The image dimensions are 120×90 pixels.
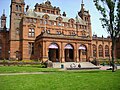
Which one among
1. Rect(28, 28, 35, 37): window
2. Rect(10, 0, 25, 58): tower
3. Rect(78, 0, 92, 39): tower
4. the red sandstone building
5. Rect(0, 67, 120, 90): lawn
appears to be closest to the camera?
Rect(0, 67, 120, 90): lawn

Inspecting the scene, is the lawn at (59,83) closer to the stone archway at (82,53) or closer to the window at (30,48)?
the stone archway at (82,53)

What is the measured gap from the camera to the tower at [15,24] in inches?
2182

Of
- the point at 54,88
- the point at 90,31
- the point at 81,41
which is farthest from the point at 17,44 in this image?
the point at 54,88

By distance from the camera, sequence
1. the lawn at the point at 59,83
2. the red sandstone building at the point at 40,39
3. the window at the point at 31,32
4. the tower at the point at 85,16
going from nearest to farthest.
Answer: the lawn at the point at 59,83 → the red sandstone building at the point at 40,39 → the window at the point at 31,32 → the tower at the point at 85,16

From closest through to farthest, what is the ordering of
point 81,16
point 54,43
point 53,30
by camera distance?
point 54,43 < point 53,30 < point 81,16

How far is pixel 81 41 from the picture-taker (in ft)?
180

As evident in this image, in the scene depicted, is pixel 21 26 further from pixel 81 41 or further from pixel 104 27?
pixel 104 27

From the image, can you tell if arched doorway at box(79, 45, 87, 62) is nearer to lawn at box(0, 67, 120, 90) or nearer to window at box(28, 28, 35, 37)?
window at box(28, 28, 35, 37)

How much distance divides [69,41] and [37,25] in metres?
12.3

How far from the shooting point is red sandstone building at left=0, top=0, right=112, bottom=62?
169 ft

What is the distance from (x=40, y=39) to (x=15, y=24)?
1119 cm

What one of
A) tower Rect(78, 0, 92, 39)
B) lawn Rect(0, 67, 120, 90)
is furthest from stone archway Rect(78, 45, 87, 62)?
lawn Rect(0, 67, 120, 90)

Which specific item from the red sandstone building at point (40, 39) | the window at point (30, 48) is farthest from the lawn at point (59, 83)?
the window at point (30, 48)

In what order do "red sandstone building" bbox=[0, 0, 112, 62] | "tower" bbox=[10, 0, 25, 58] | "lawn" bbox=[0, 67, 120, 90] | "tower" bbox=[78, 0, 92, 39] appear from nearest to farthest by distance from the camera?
"lawn" bbox=[0, 67, 120, 90]
"red sandstone building" bbox=[0, 0, 112, 62]
"tower" bbox=[10, 0, 25, 58]
"tower" bbox=[78, 0, 92, 39]
